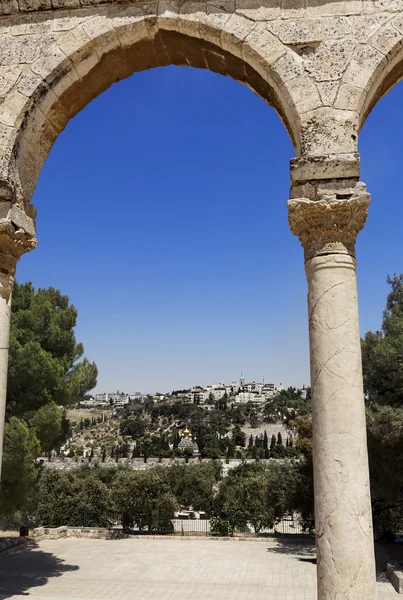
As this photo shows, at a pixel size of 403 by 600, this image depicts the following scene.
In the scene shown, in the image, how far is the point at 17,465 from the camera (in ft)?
47.9

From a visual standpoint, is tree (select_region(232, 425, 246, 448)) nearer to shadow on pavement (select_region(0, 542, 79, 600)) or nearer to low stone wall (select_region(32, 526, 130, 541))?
low stone wall (select_region(32, 526, 130, 541))

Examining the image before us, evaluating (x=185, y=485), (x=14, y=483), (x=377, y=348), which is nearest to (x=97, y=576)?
(x=14, y=483)

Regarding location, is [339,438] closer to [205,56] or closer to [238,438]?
[205,56]

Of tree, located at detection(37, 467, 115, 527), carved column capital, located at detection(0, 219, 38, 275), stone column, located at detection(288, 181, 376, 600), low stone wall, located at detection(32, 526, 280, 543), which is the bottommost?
low stone wall, located at detection(32, 526, 280, 543)

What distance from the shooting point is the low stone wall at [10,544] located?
673 inches

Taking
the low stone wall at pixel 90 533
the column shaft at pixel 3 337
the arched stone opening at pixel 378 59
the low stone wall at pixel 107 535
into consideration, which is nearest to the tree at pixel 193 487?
the low stone wall at pixel 107 535

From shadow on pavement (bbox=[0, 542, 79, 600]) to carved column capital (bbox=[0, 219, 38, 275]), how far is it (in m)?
9.35

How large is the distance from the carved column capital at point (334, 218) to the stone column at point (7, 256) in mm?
2789

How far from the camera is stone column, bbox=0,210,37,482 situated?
16.6 feet

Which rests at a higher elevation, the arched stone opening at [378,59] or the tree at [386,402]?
the arched stone opening at [378,59]

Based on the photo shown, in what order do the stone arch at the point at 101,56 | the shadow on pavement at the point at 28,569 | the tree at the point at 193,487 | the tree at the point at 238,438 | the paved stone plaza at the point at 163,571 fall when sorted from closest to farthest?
the stone arch at the point at 101,56, the paved stone plaza at the point at 163,571, the shadow on pavement at the point at 28,569, the tree at the point at 193,487, the tree at the point at 238,438

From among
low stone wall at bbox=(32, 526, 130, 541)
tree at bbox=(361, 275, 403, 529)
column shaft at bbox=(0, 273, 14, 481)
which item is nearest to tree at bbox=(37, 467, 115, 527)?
low stone wall at bbox=(32, 526, 130, 541)

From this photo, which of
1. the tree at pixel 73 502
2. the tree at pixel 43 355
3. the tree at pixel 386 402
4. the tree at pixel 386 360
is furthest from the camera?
the tree at pixel 73 502

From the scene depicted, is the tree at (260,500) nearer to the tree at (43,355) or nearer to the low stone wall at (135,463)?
the tree at (43,355)
